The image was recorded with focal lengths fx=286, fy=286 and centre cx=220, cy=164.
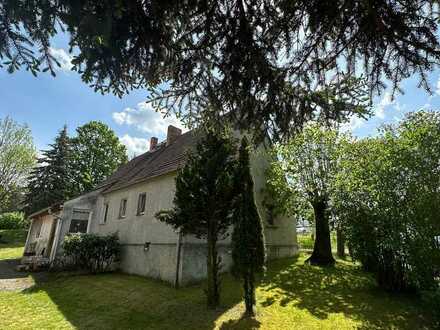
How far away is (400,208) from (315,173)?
20.6 feet

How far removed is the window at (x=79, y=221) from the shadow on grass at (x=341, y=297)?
44.0 feet

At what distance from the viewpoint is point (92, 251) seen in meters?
15.2

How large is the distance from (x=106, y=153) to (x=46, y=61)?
40245 mm

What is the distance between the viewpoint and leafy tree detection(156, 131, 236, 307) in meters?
9.12

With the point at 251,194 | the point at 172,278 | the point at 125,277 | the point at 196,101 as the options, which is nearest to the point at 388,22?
the point at 196,101

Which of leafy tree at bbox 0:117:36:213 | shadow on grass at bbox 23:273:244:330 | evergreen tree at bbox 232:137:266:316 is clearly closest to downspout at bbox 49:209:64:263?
shadow on grass at bbox 23:273:244:330

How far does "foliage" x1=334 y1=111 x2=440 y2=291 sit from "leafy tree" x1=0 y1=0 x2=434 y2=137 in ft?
21.9

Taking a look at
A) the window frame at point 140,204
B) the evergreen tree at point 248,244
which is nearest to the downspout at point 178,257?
the evergreen tree at point 248,244

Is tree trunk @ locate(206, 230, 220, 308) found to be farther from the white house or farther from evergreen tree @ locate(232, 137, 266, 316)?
the white house

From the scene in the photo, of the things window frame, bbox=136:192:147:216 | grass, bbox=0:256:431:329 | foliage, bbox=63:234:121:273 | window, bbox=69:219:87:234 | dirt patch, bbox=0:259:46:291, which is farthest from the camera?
window, bbox=69:219:87:234

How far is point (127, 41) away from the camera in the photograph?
4.00 metres

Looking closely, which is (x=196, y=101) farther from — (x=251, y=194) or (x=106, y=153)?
(x=106, y=153)

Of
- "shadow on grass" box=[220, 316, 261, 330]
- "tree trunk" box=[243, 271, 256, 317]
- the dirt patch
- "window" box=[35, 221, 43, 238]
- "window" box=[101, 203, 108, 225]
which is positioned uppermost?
"window" box=[101, 203, 108, 225]

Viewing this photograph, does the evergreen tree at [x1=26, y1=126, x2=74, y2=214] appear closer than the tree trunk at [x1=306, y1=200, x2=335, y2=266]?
No
